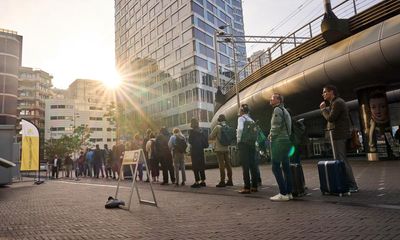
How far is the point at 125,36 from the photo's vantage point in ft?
278

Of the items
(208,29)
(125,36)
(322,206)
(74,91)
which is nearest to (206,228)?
(322,206)

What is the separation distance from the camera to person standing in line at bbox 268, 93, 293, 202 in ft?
20.7

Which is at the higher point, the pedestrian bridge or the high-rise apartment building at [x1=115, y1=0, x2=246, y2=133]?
the high-rise apartment building at [x1=115, y1=0, x2=246, y2=133]

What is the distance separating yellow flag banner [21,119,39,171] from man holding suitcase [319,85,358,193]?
14193 millimetres

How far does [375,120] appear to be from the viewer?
629 inches

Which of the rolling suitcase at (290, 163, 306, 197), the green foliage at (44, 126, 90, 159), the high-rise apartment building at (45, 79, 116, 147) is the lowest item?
the rolling suitcase at (290, 163, 306, 197)

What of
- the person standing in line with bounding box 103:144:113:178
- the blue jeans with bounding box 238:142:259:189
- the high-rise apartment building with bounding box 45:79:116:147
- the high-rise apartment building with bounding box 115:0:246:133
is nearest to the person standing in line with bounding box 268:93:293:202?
the blue jeans with bounding box 238:142:259:189

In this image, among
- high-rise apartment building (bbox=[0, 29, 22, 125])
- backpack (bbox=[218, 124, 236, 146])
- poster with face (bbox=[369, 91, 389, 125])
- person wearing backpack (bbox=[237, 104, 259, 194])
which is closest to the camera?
person wearing backpack (bbox=[237, 104, 259, 194])

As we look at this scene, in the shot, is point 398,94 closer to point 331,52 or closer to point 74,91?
point 331,52

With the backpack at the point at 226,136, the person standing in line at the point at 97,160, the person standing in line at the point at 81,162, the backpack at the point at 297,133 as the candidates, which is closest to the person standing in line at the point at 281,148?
the backpack at the point at 297,133

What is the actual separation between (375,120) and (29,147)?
16659mm

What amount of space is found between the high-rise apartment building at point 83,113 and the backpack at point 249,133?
3224 inches

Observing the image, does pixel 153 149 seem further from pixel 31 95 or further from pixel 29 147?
pixel 31 95

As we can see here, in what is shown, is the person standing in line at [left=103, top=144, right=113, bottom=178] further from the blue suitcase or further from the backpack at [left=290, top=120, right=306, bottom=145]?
the blue suitcase
